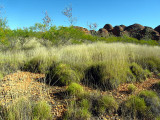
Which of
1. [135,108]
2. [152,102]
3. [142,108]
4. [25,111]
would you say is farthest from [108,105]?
[25,111]

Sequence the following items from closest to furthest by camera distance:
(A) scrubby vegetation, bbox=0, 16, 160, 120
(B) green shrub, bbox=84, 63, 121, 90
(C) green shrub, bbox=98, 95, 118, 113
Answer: (A) scrubby vegetation, bbox=0, 16, 160, 120 → (C) green shrub, bbox=98, 95, 118, 113 → (B) green shrub, bbox=84, 63, 121, 90

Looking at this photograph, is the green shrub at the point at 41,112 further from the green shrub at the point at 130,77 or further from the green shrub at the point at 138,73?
the green shrub at the point at 138,73

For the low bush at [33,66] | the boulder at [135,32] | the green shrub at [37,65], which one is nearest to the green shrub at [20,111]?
the green shrub at [37,65]

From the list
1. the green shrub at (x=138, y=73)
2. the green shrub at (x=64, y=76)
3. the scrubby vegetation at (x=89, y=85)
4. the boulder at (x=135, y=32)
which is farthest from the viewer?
the boulder at (x=135, y=32)

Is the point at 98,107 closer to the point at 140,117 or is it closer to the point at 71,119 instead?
the point at 71,119

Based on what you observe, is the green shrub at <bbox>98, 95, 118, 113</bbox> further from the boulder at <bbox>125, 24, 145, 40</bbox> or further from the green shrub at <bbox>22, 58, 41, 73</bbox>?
the boulder at <bbox>125, 24, 145, 40</bbox>

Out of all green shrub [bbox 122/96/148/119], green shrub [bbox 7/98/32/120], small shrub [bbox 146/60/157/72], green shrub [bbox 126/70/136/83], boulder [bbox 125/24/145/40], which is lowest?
green shrub [bbox 122/96/148/119]

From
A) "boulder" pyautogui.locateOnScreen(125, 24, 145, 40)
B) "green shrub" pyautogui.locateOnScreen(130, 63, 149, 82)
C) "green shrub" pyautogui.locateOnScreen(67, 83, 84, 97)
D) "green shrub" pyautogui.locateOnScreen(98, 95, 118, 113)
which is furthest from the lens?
"boulder" pyautogui.locateOnScreen(125, 24, 145, 40)

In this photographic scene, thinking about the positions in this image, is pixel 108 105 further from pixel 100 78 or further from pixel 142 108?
pixel 100 78

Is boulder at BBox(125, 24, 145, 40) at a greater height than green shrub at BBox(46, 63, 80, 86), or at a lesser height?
greater

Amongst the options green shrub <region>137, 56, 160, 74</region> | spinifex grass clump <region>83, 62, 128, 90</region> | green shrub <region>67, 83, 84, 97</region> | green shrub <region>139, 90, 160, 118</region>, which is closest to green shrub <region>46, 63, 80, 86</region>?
spinifex grass clump <region>83, 62, 128, 90</region>

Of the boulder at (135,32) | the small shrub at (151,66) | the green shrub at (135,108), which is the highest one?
the boulder at (135,32)

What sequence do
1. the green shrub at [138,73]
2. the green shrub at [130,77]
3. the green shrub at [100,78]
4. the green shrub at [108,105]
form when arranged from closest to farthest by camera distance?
1. the green shrub at [108,105]
2. the green shrub at [100,78]
3. the green shrub at [130,77]
4. the green shrub at [138,73]

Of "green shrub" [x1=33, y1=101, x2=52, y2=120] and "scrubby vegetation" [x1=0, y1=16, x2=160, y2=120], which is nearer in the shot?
"green shrub" [x1=33, y1=101, x2=52, y2=120]
